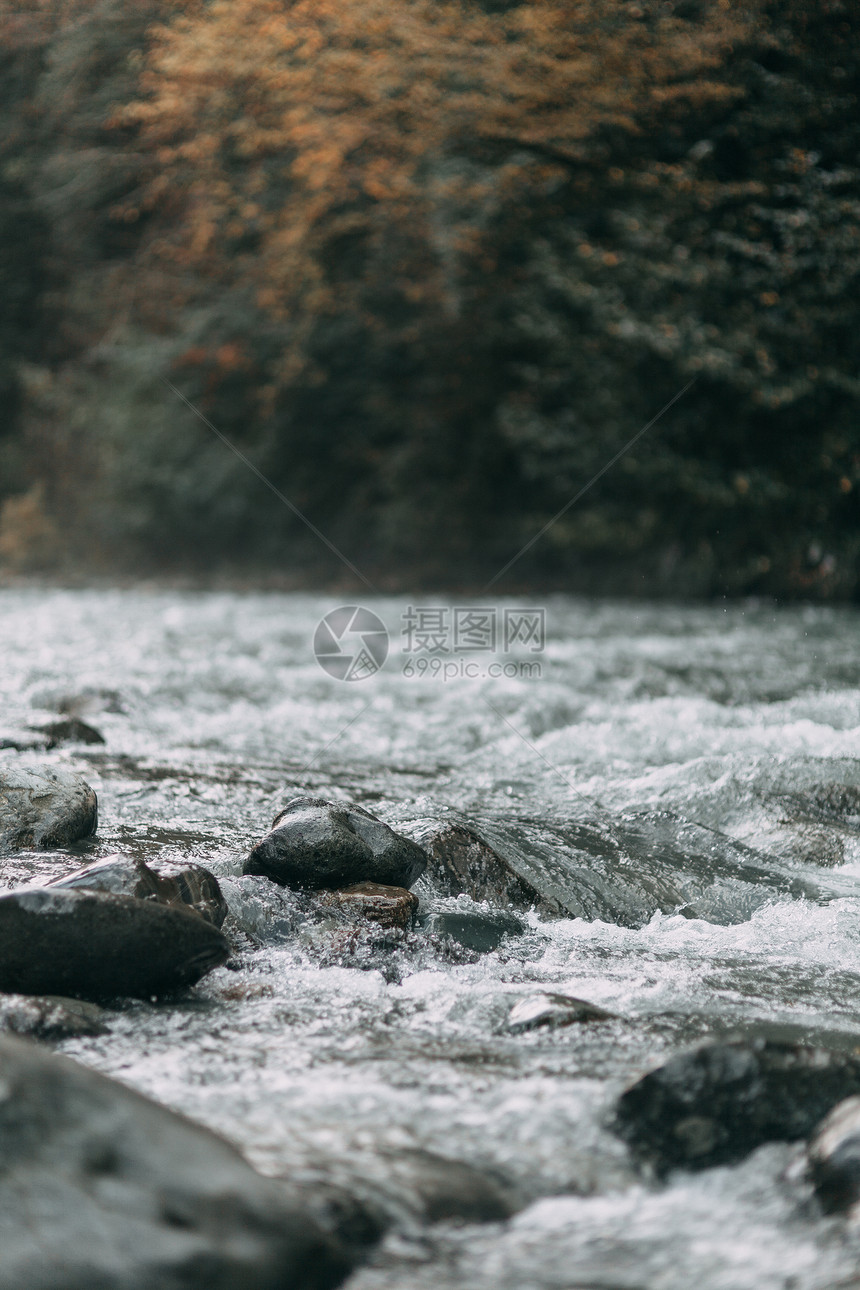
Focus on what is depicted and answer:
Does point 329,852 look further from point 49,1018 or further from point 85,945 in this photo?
point 49,1018

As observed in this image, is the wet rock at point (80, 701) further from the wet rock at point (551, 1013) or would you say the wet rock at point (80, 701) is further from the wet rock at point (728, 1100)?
the wet rock at point (728, 1100)

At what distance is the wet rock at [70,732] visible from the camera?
4.55 meters

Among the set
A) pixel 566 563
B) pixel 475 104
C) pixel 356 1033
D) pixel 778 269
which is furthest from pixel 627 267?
pixel 356 1033

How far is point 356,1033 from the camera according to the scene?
223cm

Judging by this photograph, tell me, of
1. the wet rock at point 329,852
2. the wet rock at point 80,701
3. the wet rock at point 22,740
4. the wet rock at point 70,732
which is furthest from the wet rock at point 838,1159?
the wet rock at point 80,701

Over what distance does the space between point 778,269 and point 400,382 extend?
4761 millimetres

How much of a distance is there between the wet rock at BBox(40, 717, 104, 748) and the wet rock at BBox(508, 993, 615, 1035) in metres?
2.79

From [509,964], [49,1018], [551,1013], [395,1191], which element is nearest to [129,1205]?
[395,1191]

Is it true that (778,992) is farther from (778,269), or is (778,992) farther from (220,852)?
(778,269)

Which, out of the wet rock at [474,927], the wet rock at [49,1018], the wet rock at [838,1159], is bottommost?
the wet rock at [474,927]

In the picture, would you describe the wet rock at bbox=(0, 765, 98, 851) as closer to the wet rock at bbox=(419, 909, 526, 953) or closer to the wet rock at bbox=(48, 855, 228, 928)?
the wet rock at bbox=(48, 855, 228, 928)

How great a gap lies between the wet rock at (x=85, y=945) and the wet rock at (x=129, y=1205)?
631 mm

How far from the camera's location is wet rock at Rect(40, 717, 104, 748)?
455 cm

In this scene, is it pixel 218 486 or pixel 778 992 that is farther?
pixel 218 486
